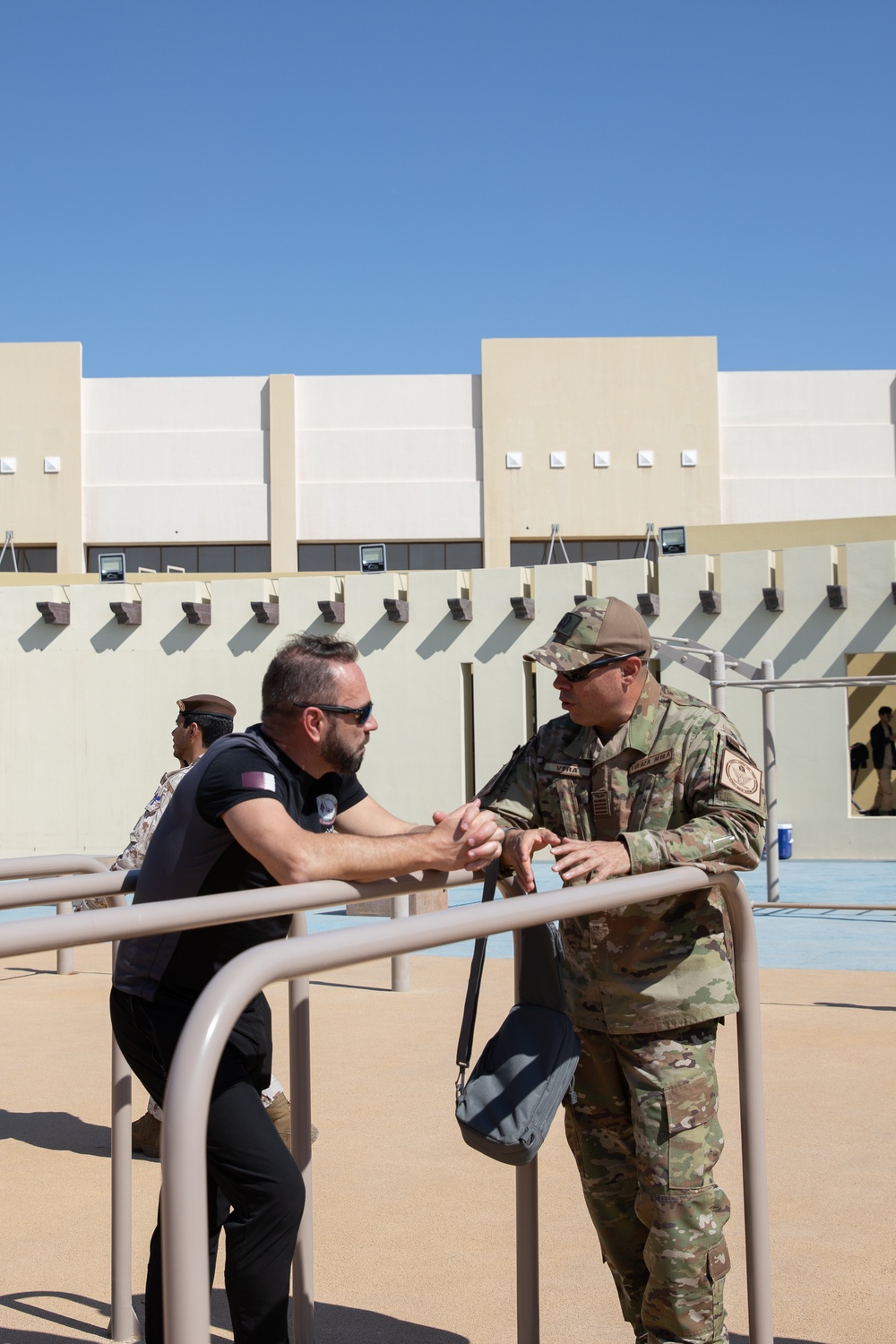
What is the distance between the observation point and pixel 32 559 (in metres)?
32.0

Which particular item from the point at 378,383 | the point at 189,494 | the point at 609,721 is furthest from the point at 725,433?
the point at 609,721

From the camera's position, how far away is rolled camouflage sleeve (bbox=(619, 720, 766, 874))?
2.82 meters

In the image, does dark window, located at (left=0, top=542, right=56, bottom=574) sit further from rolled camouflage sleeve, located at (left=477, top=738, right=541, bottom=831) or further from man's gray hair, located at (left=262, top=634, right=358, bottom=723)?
man's gray hair, located at (left=262, top=634, right=358, bottom=723)

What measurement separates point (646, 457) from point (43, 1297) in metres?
28.7

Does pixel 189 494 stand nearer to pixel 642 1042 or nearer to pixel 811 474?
pixel 811 474

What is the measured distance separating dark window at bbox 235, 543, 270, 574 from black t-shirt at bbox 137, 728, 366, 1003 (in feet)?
95.8

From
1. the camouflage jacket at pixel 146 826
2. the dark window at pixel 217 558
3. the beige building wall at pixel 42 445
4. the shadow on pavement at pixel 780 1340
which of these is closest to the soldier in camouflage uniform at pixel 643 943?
the shadow on pavement at pixel 780 1340

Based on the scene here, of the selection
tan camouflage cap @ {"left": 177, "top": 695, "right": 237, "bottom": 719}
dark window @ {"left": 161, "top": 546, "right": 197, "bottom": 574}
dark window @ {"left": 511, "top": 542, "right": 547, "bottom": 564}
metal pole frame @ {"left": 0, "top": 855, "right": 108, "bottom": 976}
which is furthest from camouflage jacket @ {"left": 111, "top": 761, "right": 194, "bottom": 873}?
dark window @ {"left": 161, "top": 546, "right": 197, "bottom": 574}

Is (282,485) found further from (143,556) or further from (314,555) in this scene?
(143,556)

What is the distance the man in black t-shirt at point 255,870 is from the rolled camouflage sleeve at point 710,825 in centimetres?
34

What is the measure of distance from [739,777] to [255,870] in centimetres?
109

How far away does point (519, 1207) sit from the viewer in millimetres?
3010

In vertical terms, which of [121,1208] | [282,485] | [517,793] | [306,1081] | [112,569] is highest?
[282,485]

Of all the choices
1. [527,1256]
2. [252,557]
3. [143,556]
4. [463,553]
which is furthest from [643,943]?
[143,556]
